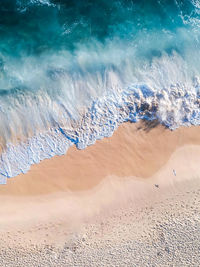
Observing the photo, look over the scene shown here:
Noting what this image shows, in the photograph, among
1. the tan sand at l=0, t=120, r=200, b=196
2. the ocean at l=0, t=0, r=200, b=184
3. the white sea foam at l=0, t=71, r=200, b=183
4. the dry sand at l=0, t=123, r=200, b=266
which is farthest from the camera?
the ocean at l=0, t=0, r=200, b=184

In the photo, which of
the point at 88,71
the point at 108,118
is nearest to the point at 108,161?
the point at 108,118

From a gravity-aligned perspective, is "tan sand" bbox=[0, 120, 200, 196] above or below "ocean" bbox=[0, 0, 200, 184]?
below

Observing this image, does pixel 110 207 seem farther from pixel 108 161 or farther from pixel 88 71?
pixel 88 71

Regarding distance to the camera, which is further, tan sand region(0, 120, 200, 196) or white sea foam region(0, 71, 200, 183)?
white sea foam region(0, 71, 200, 183)

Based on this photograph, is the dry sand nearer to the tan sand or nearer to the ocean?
the tan sand

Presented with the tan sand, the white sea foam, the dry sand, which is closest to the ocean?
the white sea foam

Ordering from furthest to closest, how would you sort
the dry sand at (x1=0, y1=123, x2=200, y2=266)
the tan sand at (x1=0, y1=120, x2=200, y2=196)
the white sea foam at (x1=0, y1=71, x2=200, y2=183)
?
1. the white sea foam at (x1=0, y1=71, x2=200, y2=183)
2. the tan sand at (x1=0, y1=120, x2=200, y2=196)
3. the dry sand at (x1=0, y1=123, x2=200, y2=266)

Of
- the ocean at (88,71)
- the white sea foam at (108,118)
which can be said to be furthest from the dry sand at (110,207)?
the ocean at (88,71)
